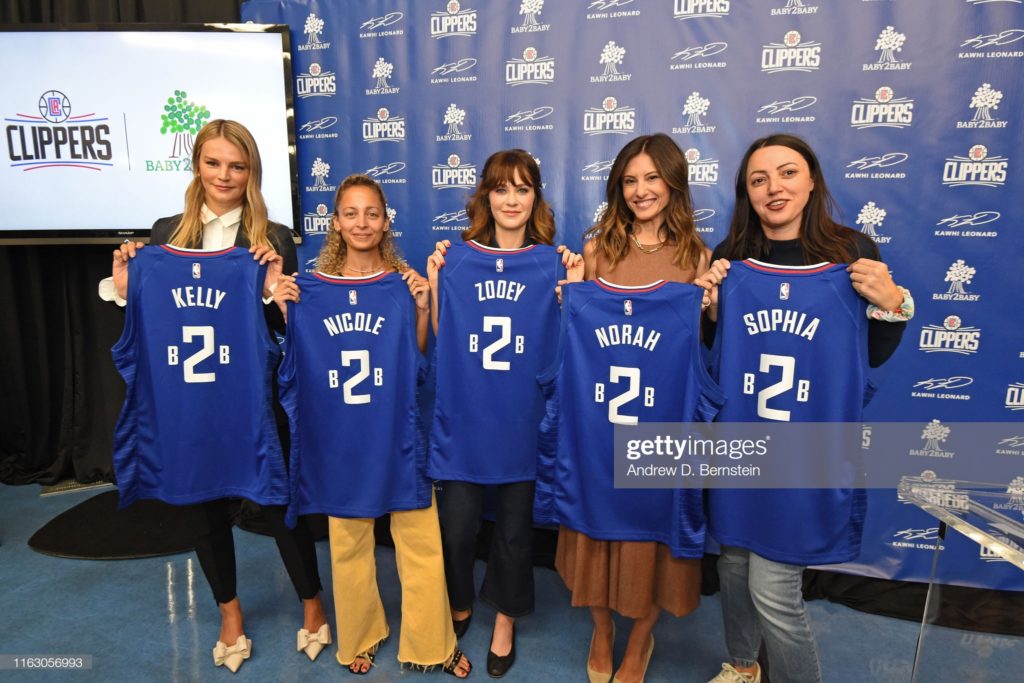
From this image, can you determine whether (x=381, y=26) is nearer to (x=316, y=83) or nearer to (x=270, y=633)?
(x=316, y=83)

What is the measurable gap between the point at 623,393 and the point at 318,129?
2.54 meters

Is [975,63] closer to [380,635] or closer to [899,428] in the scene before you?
[899,428]

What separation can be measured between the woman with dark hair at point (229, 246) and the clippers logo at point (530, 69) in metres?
1.47

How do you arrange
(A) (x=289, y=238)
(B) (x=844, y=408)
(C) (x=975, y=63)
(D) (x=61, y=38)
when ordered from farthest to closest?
1. (D) (x=61, y=38)
2. (C) (x=975, y=63)
3. (A) (x=289, y=238)
4. (B) (x=844, y=408)

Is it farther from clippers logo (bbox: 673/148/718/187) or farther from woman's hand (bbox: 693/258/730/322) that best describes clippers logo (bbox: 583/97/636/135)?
woman's hand (bbox: 693/258/730/322)

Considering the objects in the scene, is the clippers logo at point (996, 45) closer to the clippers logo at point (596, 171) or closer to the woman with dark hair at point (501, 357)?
the clippers logo at point (596, 171)

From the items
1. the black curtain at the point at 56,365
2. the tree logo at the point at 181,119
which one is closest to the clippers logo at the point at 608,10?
the tree logo at the point at 181,119

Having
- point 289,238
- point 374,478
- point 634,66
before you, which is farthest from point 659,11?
point 374,478

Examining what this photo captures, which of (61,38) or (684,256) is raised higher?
(61,38)

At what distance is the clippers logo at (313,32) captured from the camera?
3.33m

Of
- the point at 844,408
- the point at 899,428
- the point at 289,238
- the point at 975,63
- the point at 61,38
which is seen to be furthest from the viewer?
the point at 61,38

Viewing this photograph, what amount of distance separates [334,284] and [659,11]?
2.10 metres

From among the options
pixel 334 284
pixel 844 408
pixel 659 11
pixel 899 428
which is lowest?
pixel 899 428

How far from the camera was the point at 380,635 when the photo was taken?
7.69 feet
